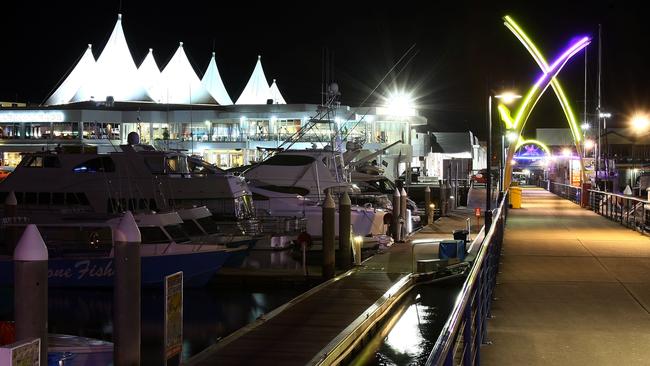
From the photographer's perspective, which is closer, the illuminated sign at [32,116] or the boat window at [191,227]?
the boat window at [191,227]

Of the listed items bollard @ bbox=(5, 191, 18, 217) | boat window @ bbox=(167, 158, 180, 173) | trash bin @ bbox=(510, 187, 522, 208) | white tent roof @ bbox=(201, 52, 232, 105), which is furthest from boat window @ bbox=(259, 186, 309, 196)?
white tent roof @ bbox=(201, 52, 232, 105)

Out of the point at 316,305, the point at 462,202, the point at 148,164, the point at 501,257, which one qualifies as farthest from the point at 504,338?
the point at 462,202

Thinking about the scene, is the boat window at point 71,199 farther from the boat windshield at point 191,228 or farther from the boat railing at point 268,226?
the boat windshield at point 191,228

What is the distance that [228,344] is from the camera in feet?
35.9

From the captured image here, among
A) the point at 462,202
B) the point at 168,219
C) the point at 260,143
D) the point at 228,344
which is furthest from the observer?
the point at 260,143

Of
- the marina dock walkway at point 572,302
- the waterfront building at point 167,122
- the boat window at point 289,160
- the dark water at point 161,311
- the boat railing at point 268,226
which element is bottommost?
the dark water at point 161,311

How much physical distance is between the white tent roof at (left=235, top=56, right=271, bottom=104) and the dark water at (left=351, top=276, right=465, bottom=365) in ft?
234

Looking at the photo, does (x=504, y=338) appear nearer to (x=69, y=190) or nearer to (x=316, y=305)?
(x=316, y=305)

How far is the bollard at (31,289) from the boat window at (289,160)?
79.8 ft

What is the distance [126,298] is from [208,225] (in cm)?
1209

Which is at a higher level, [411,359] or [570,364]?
[570,364]

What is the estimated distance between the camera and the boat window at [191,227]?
68.1 feet

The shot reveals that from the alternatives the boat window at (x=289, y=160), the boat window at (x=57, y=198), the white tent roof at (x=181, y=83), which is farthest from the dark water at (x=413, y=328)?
the white tent roof at (x=181, y=83)

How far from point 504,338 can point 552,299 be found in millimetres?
2826
